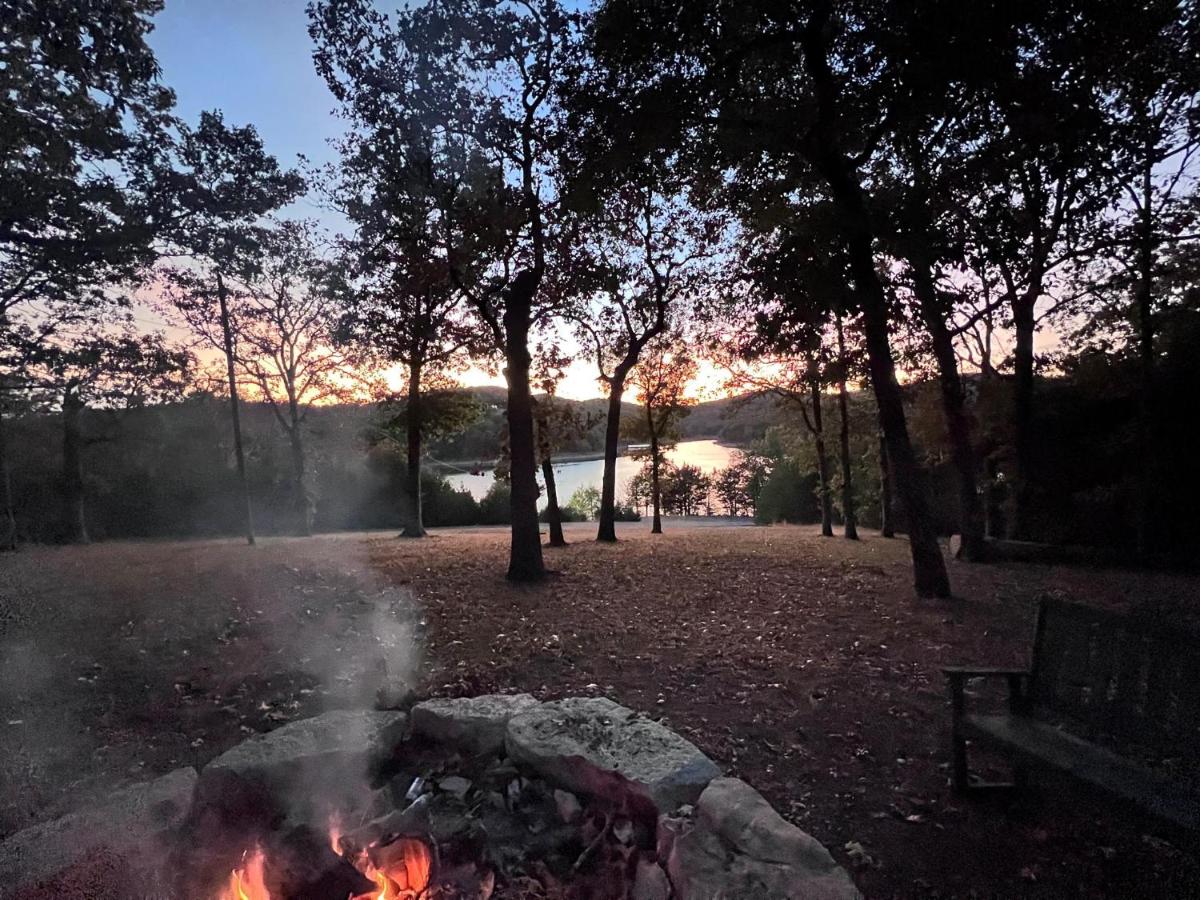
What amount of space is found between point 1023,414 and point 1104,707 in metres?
10.7

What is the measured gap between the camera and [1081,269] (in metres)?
10.8

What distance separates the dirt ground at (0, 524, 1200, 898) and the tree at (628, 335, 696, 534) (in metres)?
9.71

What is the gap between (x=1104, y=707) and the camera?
2.96m

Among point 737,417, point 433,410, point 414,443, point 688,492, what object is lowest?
point 688,492

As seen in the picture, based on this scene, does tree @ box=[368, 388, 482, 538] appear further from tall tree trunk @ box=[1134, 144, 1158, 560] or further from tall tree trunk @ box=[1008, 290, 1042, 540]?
A: tall tree trunk @ box=[1134, 144, 1158, 560]

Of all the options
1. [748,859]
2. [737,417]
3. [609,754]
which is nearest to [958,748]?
[748,859]

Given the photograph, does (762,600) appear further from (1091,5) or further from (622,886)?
(1091,5)

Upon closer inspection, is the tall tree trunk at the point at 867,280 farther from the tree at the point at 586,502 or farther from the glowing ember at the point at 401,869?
the tree at the point at 586,502

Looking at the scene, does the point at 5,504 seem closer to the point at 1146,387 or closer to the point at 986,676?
the point at 986,676

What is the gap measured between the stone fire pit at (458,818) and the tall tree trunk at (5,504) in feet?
63.1

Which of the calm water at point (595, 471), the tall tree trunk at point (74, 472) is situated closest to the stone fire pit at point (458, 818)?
the tall tree trunk at point (74, 472)

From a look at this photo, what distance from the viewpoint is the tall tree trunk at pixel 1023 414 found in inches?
454

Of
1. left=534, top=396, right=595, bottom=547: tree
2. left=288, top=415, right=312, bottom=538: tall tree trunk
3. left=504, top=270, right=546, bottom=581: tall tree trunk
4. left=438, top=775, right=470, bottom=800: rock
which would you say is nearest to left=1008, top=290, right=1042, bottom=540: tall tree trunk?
left=504, top=270, right=546, bottom=581: tall tree trunk

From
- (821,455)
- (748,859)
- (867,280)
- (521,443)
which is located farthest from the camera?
(821,455)
